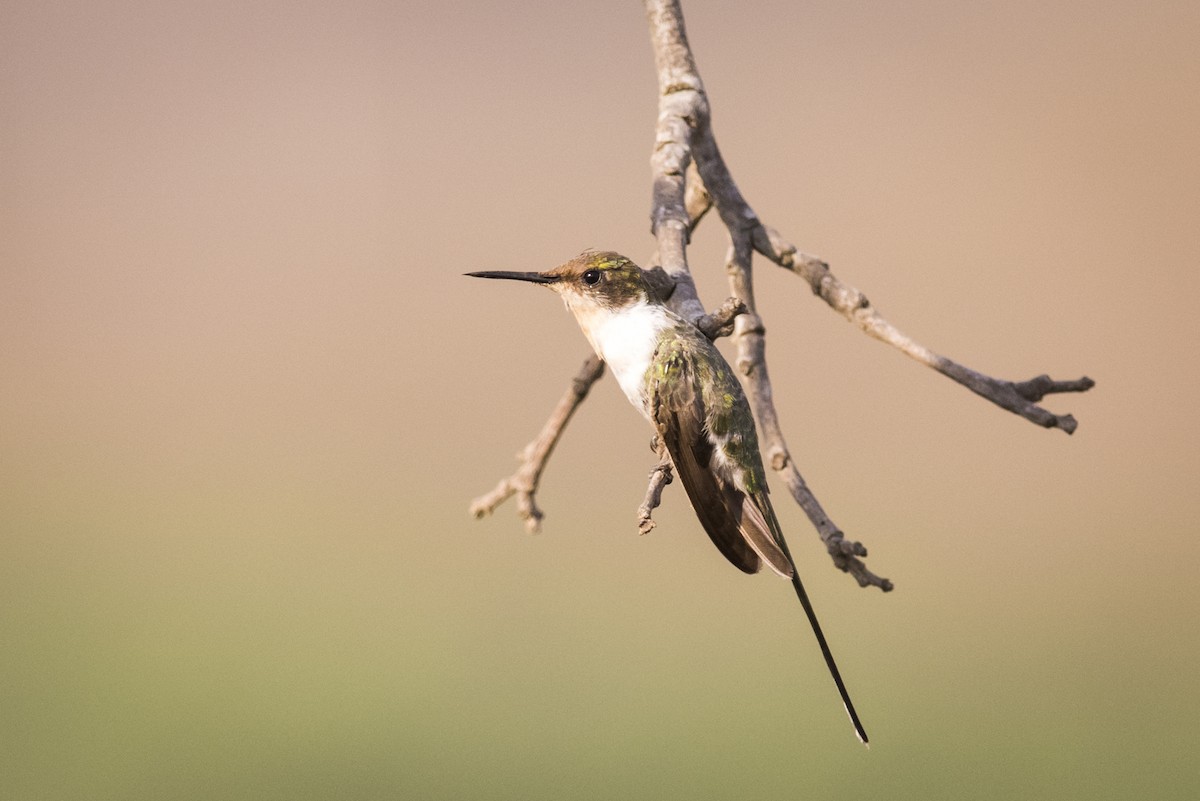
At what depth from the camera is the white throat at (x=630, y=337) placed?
1325 mm

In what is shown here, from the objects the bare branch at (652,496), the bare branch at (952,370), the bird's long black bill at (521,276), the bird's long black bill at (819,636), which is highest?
the bird's long black bill at (521,276)

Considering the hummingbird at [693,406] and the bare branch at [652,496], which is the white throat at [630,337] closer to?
the hummingbird at [693,406]

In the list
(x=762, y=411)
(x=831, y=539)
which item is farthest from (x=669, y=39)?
(x=831, y=539)

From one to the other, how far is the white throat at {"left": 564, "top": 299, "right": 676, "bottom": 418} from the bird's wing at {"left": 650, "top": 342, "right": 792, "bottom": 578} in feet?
0.11

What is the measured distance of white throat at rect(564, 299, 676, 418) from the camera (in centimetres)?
133

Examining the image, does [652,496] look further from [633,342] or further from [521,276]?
[521,276]

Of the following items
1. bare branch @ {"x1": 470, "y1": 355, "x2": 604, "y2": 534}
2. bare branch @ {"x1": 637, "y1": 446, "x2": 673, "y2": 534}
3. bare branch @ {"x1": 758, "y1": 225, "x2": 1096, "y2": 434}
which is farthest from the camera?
bare branch @ {"x1": 470, "y1": 355, "x2": 604, "y2": 534}

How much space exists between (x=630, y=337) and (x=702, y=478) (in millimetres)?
218

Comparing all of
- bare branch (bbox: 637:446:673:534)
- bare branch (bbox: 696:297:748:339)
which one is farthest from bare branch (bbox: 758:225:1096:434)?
bare branch (bbox: 637:446:673:534)

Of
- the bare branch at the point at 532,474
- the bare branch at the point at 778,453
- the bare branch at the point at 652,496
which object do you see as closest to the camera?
the bare branch at the point at 652,496

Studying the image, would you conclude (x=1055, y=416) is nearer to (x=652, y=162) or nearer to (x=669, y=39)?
(x=652, y=162)

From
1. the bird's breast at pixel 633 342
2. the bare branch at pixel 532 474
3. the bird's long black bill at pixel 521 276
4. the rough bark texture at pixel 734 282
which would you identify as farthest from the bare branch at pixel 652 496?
the bare branch at pixel 532 474

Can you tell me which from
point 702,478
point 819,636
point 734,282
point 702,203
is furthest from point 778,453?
point 702,203

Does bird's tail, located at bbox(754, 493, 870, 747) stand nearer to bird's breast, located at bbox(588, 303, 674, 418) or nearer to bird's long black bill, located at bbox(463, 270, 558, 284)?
bird's breast, located at bbox(588, 303, 674, 418)
